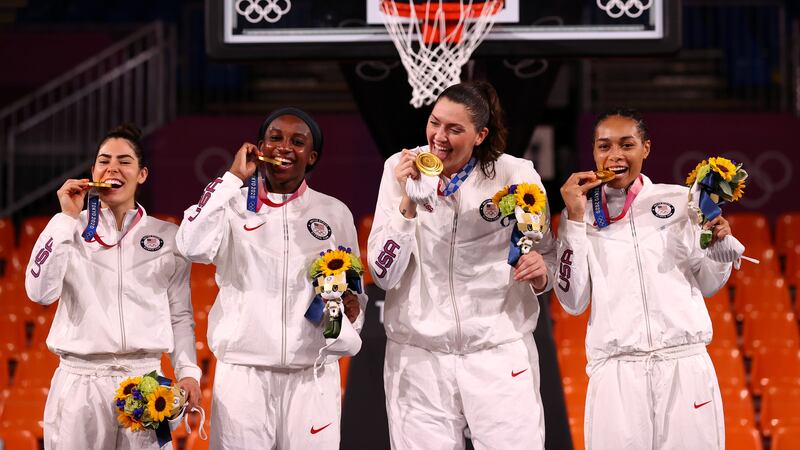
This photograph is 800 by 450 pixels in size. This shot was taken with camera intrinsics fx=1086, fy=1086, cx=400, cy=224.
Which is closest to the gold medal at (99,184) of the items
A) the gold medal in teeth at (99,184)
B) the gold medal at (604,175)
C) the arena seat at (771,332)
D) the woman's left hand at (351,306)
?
the gold medal in teeth at (99,184)

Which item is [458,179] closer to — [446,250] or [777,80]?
[446,250]

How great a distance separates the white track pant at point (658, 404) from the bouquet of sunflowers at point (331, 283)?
44.9 inches

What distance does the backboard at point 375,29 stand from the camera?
559 cm

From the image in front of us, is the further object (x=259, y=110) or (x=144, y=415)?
(x=259, y=110)

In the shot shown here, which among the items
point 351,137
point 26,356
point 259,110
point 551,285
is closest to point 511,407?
point 551,285

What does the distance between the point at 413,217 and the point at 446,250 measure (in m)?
0.23

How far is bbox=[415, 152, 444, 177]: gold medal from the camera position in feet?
13.9

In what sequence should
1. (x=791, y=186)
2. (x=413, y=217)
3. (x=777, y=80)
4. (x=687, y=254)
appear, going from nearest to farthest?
(x=413, y=217), (x=687, y=254), (x=791, y=186), (x=777, y=80)

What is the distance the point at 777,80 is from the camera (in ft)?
38.6

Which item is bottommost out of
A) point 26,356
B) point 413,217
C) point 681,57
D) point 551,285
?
point 26,356

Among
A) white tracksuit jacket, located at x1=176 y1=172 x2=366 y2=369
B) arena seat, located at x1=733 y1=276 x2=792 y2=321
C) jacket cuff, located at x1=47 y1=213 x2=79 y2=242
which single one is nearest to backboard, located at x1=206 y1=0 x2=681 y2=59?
white tracksuit jacket, located at x1=176 y1=172 x2=366 y2=369

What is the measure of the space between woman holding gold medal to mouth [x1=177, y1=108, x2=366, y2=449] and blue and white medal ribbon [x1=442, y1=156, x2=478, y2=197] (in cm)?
48

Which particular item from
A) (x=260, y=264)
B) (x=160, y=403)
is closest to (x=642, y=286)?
(x=260, y=264)

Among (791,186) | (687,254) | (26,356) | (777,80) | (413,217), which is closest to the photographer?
(413,217)
